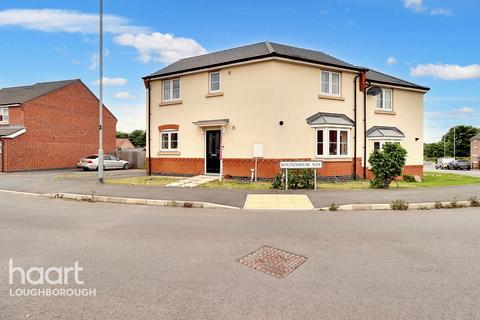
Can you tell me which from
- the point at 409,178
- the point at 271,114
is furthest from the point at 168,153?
the point at 409,178

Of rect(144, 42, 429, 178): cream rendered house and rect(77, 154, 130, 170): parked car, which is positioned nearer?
rect(144, 42, 429, 178): cream rendered house

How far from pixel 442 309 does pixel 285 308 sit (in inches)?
66.3

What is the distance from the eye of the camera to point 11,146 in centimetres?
2434

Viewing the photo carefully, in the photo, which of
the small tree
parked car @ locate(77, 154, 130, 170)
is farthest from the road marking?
parked car @ locate(77, 154, 130, 170)

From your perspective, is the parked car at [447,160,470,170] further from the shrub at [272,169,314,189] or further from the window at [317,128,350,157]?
the shrub at [272,169,314,189]

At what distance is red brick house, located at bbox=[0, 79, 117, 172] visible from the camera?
25.0m

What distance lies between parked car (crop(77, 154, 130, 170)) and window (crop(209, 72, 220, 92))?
14.8m

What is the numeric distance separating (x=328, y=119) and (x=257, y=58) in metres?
4.94

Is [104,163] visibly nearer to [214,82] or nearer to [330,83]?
[214,82]

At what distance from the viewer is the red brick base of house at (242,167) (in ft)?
49.6

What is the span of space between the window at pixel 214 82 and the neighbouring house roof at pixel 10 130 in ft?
61.9

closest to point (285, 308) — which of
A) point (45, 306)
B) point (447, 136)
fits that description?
point (45, 306)

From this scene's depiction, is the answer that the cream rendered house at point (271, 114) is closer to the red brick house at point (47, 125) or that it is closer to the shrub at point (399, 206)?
the shrub at point (399, 206)

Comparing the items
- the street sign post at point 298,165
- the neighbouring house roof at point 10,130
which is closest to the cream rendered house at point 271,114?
the street sign post at point 298,165
